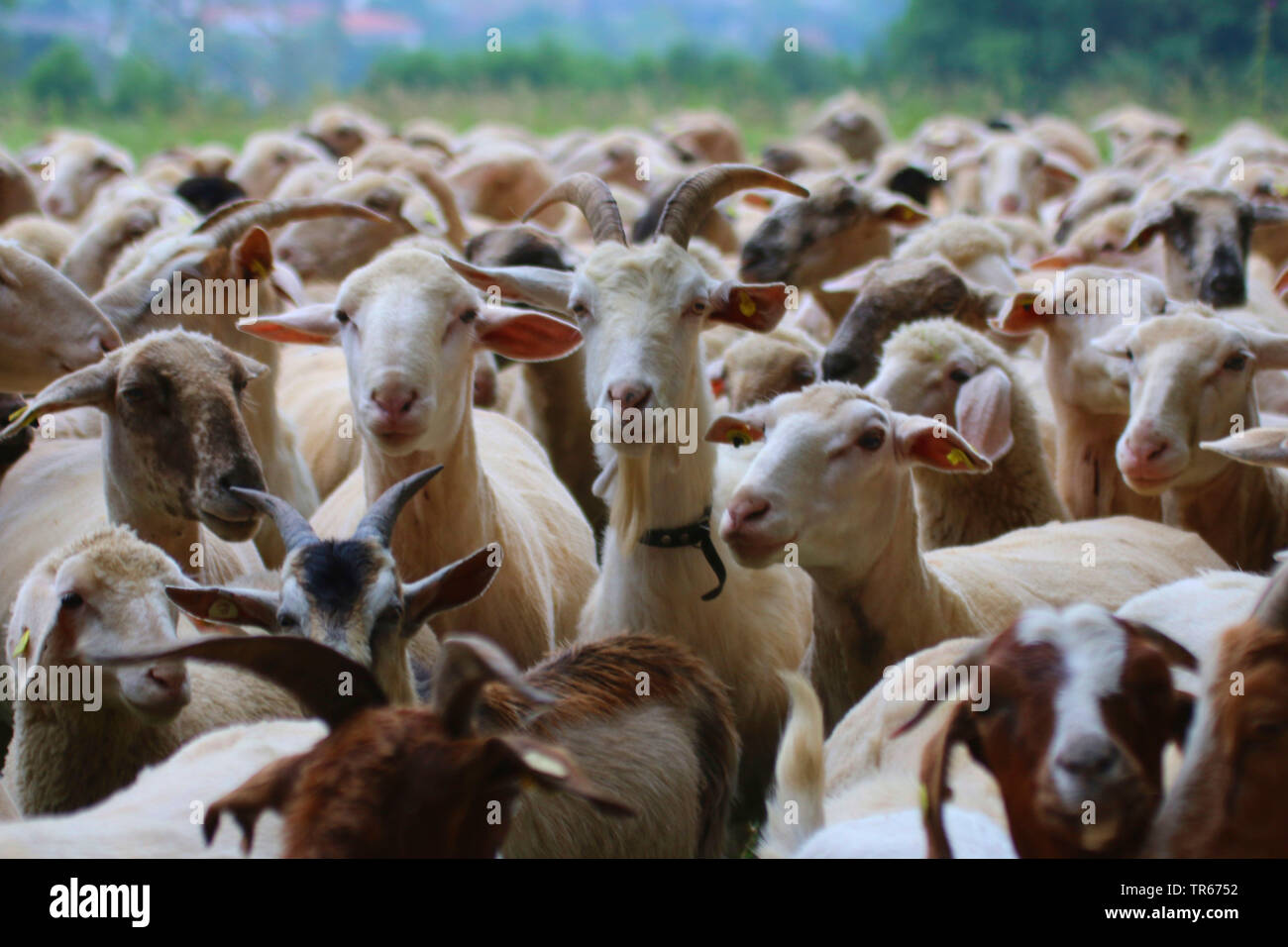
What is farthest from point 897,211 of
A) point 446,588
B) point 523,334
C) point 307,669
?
point 307,669

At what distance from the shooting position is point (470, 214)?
1102 centimetres

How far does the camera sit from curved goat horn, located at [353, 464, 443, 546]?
346 cm

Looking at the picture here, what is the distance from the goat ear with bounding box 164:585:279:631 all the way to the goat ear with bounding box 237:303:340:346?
1.26m

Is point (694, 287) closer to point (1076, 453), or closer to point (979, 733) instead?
point (979, 733)

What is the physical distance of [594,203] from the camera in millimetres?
4707

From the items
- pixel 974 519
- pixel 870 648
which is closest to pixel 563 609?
pixel 870 648

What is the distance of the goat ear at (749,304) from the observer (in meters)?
4.23

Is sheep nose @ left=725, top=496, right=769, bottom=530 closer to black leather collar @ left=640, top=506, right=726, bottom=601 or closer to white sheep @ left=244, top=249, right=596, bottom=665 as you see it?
black leather collar @ left=640, top=506, right=726, bottom=601

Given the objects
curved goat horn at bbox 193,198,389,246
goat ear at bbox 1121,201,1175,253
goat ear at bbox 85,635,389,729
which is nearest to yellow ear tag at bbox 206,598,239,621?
goat ear at bbox 85,635,389,729

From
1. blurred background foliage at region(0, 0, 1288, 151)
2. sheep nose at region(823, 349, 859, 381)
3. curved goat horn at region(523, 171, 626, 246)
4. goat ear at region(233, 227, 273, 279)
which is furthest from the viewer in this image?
blurred background foliage at region(0, 0, 1288, 151)

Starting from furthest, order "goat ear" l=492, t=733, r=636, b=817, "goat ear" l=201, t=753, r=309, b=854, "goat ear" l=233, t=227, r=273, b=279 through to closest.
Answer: "goat ear" l=233, t=227, r=273, b=279
"goat ear" l=201, t=753, r=309, b=854
"goat ear" l=492, t=733, r=636, b=817

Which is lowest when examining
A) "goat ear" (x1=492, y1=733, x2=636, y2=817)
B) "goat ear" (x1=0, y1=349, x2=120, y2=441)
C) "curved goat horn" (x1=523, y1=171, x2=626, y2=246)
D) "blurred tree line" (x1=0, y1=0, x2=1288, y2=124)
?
"goat ear" (x1=492, y1=733, x2=636, y2=817)

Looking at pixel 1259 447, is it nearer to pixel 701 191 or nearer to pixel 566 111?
pixel 701 191

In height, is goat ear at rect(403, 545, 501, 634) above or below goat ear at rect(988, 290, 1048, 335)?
below
